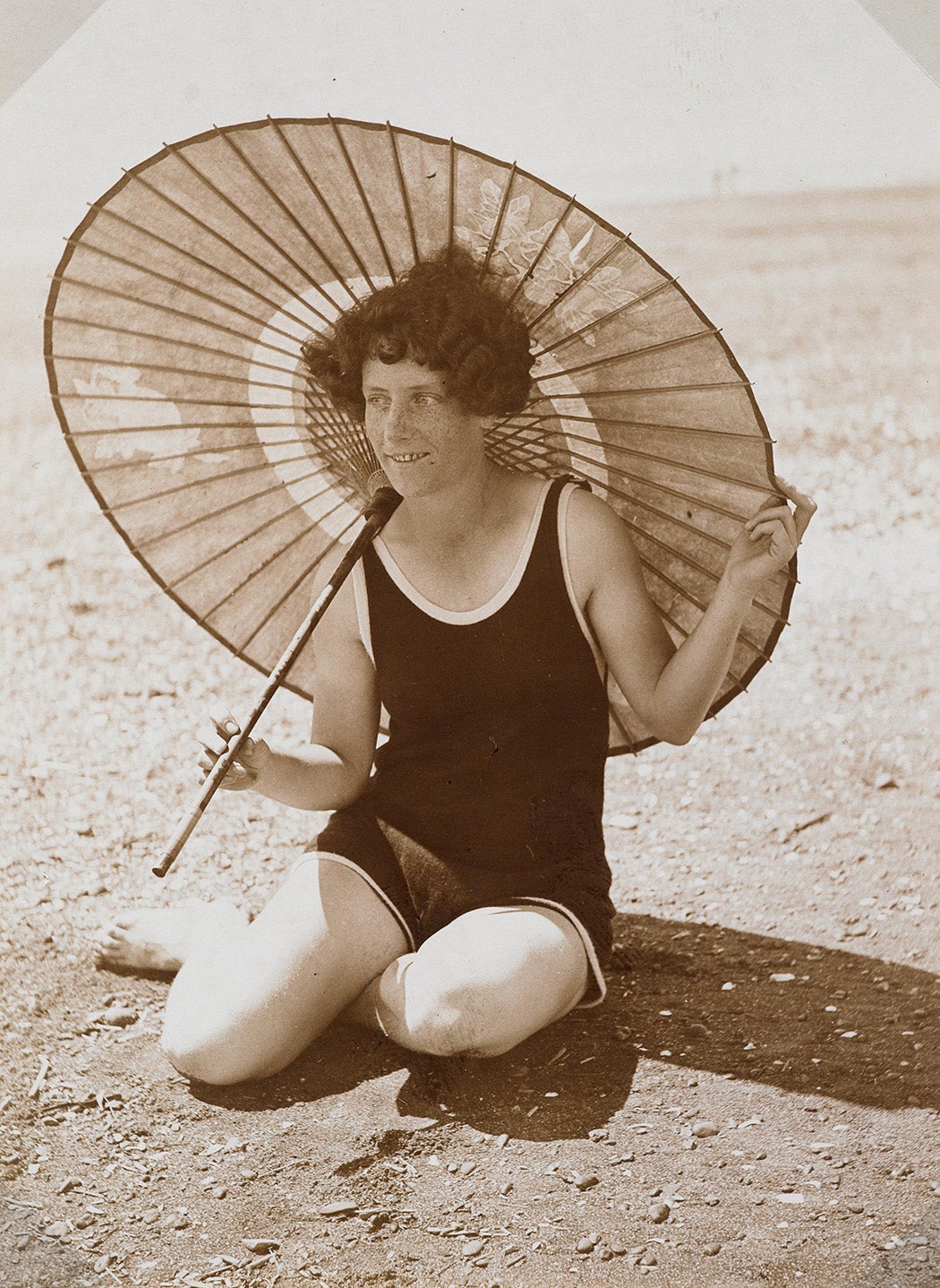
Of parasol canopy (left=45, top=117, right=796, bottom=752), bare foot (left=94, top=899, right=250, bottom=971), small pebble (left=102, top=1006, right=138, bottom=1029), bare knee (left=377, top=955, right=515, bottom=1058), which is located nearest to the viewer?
parasol canopy (left=45, top=117, right=796, bottom=752)

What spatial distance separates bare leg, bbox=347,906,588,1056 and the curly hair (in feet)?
3.20

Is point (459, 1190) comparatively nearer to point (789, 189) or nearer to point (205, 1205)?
point (205, 1205)

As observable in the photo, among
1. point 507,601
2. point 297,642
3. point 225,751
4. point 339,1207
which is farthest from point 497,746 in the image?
point 339,1207

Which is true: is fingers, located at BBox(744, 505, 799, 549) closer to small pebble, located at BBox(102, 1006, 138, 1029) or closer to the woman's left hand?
the woman's left hand

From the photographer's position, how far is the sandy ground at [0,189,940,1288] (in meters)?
2.19

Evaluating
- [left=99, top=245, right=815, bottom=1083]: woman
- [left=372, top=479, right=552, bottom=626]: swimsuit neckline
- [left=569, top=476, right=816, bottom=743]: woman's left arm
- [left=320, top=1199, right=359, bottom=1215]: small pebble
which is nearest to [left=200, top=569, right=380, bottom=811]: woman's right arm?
[left=99, top=245, right=815, bottom=1083]: woman

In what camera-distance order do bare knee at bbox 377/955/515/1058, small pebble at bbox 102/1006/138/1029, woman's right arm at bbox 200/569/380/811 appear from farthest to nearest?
1. small pebble at bbox 102/1006/138/1029
2. woman's right arm at bbox 200/569/380/811
3. bare knee at bbox 377/955/515/1058

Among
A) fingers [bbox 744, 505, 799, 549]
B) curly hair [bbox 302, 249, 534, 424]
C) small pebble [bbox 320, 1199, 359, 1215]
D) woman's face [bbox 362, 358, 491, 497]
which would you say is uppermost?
curly hair [bbox 302, 249, 534, 424]

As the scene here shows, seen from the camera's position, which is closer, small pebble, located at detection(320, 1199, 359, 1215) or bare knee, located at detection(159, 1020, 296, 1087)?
small pebble, located at detection(320, 1199, 359, 1215)

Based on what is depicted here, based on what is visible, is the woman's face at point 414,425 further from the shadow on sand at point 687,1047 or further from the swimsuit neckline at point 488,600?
the shadow on sand at point 687,1047

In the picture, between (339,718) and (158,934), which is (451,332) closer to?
(339,718)

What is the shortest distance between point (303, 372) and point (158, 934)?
1268 millimetres

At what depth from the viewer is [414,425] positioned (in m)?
2.52

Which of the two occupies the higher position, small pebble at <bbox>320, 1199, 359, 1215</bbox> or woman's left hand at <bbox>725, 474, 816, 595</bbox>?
woman's left hand at <bbox>725, 474, 816, 595</bbox>
